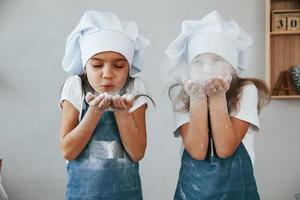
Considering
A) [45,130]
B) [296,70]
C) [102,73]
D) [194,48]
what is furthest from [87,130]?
[296,70]

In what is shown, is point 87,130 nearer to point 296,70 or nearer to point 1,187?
point 1,187

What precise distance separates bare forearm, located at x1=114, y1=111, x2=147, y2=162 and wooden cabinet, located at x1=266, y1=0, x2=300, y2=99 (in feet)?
2.09

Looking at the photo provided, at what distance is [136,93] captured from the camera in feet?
2.64

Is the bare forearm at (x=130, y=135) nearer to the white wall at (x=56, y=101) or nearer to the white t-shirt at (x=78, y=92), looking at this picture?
the white t-shirt at (x=78, y=92)

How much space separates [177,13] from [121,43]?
54cm

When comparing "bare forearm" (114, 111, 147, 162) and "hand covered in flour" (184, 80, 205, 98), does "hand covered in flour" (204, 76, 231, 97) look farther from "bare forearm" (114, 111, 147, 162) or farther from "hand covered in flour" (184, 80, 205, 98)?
"bare forearm" (114, 111, 147, 162)

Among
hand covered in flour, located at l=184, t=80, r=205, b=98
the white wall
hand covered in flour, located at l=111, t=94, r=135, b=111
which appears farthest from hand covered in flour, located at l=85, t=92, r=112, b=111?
the white wall

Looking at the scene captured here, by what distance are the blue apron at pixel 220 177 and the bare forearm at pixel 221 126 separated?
2 cm

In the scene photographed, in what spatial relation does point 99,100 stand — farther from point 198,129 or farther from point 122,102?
point 198,129

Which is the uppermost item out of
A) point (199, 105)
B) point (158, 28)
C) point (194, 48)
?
point (158, 28)

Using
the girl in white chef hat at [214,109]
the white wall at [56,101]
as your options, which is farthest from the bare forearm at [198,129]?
the white wall at [56,101]

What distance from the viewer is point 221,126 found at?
0.75 meters

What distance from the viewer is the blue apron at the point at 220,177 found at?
2.54 feet

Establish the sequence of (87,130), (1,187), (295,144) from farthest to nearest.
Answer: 1. (295,144)
2. (1,187)
3. (87,130)
